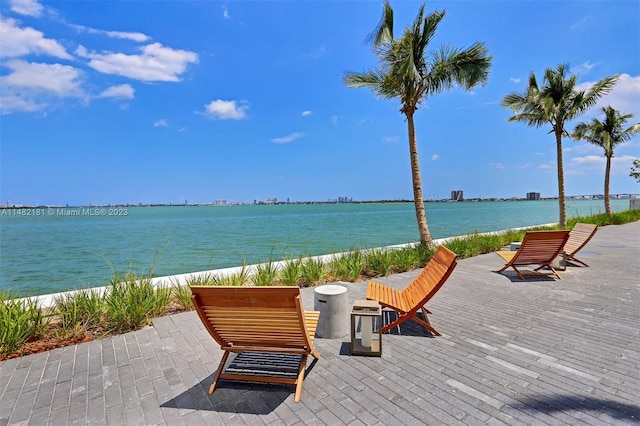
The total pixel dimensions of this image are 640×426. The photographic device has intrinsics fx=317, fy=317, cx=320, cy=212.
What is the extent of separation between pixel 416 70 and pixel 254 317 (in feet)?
31.3

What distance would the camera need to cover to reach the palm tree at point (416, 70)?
9648mm

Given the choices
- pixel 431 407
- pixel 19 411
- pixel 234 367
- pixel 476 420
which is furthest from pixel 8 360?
pixel 476 420

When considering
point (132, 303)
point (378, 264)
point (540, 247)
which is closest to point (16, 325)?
point (132, 303)

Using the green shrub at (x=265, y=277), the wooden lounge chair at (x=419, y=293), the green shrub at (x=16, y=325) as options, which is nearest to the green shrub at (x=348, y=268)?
the green shrub at (x=265, y=277)

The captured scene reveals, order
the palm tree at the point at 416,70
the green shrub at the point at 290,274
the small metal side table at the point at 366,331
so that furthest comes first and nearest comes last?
the palm tree at the point at 416,70 < the green shrub at the point at 290,274 < the small metal side table at the point at 366,331

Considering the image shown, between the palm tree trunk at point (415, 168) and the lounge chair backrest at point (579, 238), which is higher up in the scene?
the palm tree trunk at point (415, 168)

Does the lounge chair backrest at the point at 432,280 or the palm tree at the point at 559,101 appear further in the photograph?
the palm tree at the point at 559,101

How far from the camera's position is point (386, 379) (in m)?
2.95

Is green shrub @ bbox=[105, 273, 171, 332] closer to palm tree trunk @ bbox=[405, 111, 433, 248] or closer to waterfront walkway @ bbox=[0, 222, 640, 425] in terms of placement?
waterfront walkway @ bbox=[0, 222, 640, 425]

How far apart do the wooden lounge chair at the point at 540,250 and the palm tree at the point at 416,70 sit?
305 cm

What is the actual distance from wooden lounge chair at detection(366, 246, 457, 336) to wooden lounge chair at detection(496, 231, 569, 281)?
3.31m

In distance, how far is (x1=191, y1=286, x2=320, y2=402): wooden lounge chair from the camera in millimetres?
2523

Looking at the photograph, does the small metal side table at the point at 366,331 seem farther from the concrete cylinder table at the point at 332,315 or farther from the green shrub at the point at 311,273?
the green shrub at the point at 311,273

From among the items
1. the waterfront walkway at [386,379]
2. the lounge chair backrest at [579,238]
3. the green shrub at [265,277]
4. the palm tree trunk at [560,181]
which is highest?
the palm tree trunk at [560,181]
